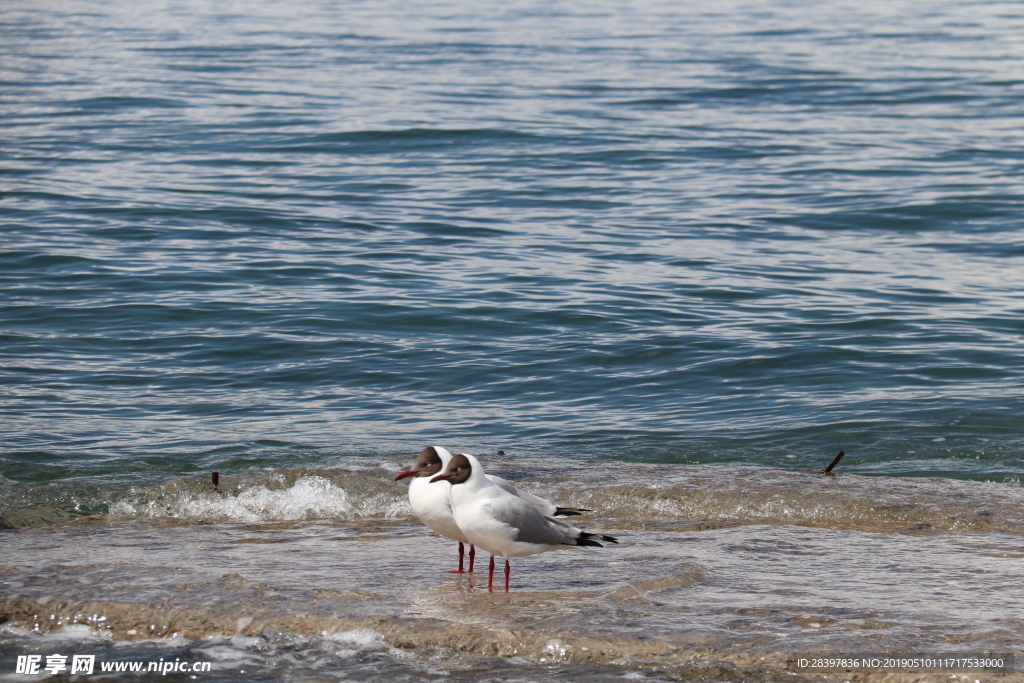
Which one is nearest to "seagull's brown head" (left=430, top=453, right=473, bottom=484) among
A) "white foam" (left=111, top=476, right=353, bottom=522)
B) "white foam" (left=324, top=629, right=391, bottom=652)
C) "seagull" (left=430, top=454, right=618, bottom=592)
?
"seagull" (left=430, top=454, right=618, bottom=592)

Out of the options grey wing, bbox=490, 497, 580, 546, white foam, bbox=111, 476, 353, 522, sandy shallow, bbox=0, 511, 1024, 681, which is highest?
grey wing, bbox=490, 497, 580, 546

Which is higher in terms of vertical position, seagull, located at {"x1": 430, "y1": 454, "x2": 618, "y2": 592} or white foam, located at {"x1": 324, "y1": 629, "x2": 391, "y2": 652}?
seagull, located at {"x1": 430, "y1": 454, "x2": 618, "y2": 592}

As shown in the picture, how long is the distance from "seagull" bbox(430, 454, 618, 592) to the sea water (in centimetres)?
26

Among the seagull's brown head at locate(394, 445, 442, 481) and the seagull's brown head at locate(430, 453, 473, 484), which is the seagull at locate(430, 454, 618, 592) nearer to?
the seagull's brown head at locate(430, 453, 473, 484)

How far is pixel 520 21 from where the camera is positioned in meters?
37.2

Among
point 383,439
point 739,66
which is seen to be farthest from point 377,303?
point 739,66

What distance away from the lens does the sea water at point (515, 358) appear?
5.09 m

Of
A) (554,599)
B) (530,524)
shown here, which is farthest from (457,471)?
(554,599)

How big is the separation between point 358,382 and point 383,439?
175cm

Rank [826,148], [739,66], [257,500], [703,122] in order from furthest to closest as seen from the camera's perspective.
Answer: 1. [739,66]
2. [703,122]
3. [826,148]
4. [257,500]

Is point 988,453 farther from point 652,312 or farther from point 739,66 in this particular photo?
point 739,66

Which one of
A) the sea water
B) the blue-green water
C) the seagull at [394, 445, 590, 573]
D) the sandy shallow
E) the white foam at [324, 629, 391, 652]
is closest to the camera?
the sandy shallow

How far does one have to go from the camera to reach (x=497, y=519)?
5102mm

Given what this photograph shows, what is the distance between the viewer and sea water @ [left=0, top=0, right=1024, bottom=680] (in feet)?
16.7
